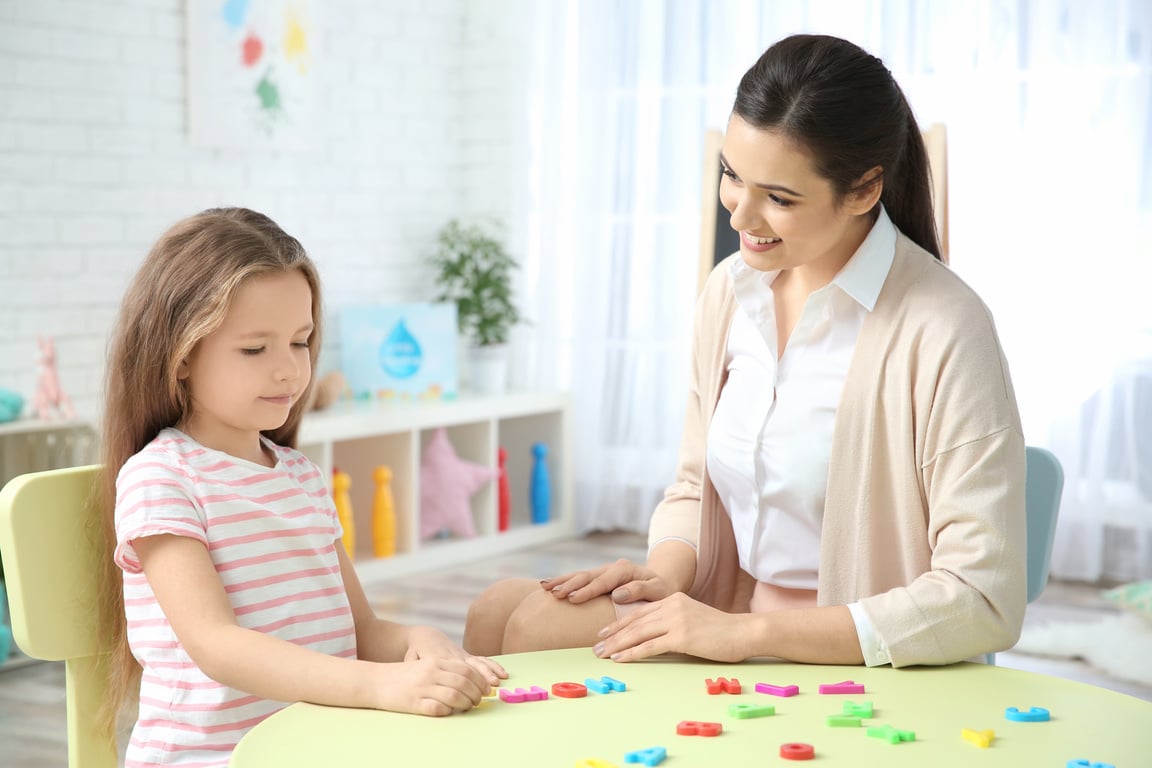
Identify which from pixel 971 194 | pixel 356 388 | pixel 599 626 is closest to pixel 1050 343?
pixel 971 194

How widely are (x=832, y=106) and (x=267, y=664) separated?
85cm

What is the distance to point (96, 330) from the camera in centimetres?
384

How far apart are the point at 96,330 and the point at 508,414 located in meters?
1.48

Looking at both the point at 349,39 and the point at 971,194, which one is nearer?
the point at 971,194

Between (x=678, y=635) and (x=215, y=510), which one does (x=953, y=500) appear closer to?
(x=678, y=635)

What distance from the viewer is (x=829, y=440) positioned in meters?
1.55

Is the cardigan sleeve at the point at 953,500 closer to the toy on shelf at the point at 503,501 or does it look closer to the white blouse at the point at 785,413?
the white blouse at the point at 785,413

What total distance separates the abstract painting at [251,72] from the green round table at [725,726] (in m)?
3.27

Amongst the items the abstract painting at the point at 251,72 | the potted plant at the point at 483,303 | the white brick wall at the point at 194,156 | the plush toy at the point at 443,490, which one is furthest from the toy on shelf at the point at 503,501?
the abstract painting at the point at 251,72

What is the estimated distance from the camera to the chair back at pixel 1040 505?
166 cm

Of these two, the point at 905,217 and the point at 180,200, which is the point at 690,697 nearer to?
the point at 905,217

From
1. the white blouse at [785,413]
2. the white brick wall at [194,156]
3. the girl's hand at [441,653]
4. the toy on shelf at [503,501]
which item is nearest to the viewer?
the girl's hand at [441,653]

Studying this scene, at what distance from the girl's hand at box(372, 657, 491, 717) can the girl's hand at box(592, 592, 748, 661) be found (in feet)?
0.69

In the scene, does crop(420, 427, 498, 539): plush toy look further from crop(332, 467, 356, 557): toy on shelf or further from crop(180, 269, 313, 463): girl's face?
crop(180, 269, 313, 463): girl's face
